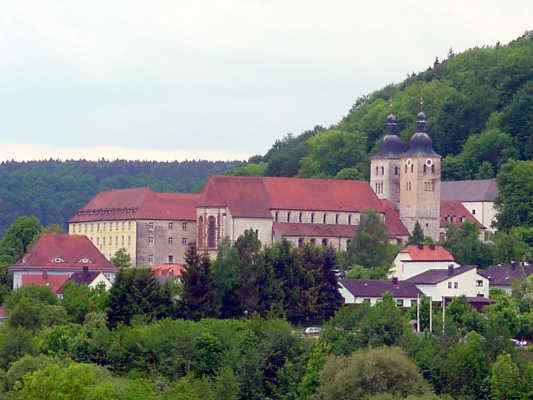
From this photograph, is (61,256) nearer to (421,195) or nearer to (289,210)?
(289,210)

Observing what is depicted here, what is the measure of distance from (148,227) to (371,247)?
740 inches

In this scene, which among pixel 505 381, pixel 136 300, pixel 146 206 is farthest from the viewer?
pixel 146 206

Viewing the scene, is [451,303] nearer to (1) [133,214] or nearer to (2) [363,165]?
(1) [133,214]

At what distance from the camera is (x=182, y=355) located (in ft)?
299

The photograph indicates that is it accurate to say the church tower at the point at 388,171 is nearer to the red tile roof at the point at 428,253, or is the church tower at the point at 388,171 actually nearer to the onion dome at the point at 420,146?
the onion dome at the point at 420,146

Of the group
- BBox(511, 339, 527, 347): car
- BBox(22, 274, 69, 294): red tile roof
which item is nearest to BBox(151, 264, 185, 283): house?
BBox(22, 274, 69, 294): red tile roof

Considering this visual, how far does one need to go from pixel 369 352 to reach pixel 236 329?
41.1 feet

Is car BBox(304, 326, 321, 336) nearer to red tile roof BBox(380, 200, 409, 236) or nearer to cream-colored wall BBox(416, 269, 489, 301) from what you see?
cream-colored wall BBox(416, 269, 489, 301)

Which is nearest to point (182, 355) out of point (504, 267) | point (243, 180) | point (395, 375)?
point (395, 375)

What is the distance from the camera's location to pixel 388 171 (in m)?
140

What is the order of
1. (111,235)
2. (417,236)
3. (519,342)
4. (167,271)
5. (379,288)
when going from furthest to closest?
(111,235) → (417,236) → (167,271) → (379,288) → (519,342)

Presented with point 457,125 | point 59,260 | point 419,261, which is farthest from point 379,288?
point 457,125

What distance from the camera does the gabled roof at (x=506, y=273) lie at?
115m

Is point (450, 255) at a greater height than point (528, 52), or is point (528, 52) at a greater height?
point (528, 52)
